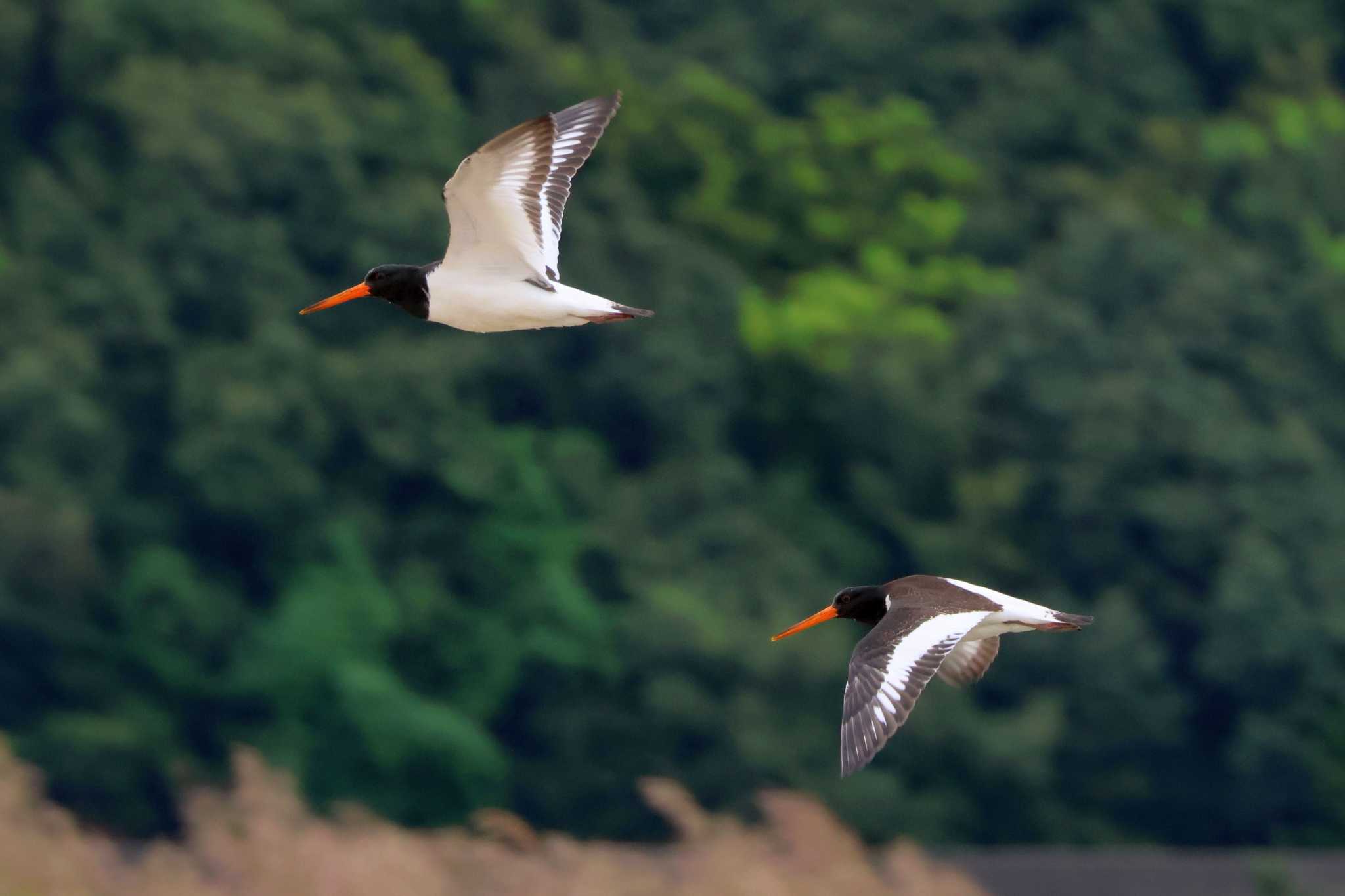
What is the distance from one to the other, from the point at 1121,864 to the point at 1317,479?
663 cm

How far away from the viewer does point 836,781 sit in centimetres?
2622

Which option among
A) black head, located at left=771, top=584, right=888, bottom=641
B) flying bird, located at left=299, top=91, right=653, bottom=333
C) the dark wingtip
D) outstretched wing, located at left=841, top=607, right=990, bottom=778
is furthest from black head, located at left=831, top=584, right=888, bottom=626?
flying bird, located at left=299, top=91, right=653, bottom=333

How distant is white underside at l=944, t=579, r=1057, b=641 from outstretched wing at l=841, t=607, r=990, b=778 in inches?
5.9

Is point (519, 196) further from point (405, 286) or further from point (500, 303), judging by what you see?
point (405, 286)

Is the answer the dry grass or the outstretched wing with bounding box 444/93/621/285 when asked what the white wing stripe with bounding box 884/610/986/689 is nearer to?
the outstretched wing with bounding box 444/93/621/285

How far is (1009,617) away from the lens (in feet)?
33.7

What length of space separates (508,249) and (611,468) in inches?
687

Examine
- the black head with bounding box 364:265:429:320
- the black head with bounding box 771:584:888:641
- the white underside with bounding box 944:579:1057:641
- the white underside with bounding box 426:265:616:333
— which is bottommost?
the white underside with bounding box 944:579:1057:641

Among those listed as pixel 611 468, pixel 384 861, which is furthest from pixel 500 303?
pixel 611 468

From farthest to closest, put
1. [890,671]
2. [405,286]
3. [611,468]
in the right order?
[611,468] < [405,286] < [890,671]

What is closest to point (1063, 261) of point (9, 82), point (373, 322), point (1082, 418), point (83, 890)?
point (1082, 418)

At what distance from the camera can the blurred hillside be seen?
26.2 m

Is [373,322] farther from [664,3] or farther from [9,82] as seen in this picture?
[664,3]

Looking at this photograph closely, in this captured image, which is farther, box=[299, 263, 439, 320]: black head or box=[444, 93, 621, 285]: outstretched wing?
box=[299, 263, 439, 320]: black head
